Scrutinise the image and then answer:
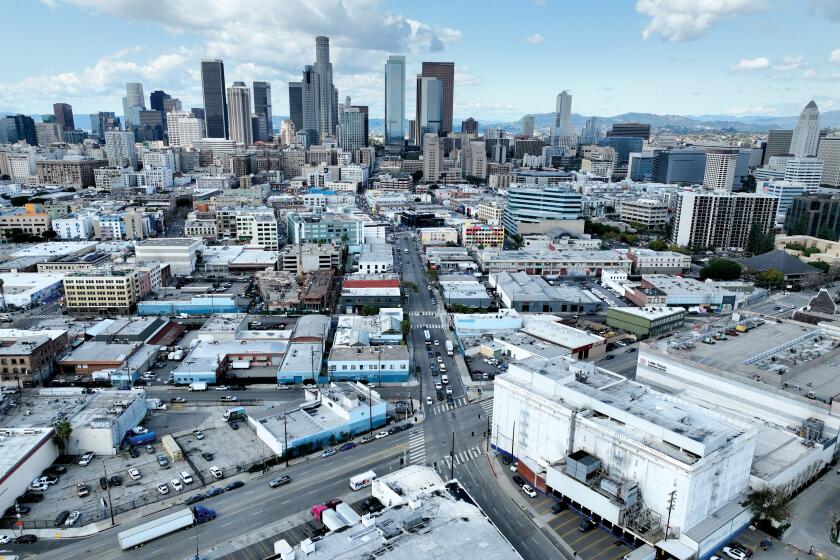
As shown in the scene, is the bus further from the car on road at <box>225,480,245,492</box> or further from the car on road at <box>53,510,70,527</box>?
the car on road at <box>53,510,70,527</box>

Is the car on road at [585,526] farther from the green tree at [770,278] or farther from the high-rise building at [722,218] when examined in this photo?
the high-rise building at [722,218]

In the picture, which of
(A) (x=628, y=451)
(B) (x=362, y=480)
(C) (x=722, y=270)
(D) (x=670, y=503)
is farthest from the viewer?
(C) (x=722, y=270)

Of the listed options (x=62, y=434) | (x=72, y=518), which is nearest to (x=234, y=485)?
(x=72, y=518)

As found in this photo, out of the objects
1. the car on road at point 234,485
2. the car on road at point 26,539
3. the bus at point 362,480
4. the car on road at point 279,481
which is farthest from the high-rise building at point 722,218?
the car on road at point 26,539

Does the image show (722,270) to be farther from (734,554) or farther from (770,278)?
(734,554)

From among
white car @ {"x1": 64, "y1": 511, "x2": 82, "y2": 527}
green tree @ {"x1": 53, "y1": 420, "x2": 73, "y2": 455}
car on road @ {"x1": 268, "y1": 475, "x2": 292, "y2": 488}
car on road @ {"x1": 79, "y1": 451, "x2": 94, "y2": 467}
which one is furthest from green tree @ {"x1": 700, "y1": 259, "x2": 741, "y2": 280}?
white car @ {"x1": 64, "y1": 511, "x2": 82, "y2": 527}
